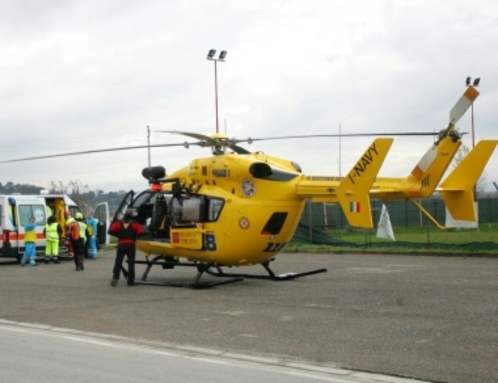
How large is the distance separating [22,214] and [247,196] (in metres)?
12.8

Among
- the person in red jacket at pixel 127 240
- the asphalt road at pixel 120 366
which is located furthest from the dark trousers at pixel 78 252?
the asphalt road at pixel 120 366

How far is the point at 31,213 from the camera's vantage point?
26.8m

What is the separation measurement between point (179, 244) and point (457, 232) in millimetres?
24775


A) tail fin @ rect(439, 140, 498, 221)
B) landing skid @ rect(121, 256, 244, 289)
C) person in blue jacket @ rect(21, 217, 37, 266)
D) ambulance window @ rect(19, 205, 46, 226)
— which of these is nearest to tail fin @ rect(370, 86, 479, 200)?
tail fin @ rect(439, 140, 498, 221)

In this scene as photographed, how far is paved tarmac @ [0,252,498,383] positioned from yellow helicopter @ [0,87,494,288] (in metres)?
0.95

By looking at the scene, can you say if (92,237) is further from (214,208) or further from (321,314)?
(321,314)

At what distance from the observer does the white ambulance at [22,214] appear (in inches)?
1013

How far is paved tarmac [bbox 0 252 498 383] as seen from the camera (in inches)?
352

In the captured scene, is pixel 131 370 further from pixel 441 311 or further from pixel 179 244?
pixel 179 244

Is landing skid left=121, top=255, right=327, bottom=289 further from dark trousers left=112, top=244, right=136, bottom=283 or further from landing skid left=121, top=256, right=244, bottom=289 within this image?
dark trousers left=112, top=244, right=136, bottom=283

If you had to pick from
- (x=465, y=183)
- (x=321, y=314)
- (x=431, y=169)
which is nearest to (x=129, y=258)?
(x=321, y=314)

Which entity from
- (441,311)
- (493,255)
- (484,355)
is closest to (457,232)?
(493,255)

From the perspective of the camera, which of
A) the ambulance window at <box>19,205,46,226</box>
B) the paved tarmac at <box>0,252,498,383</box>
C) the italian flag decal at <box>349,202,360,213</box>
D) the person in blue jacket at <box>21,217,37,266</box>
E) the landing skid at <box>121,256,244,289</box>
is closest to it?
the paved tarmac at <box>0,252,498,383</box>

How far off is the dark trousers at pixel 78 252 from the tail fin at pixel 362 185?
9939 mm
